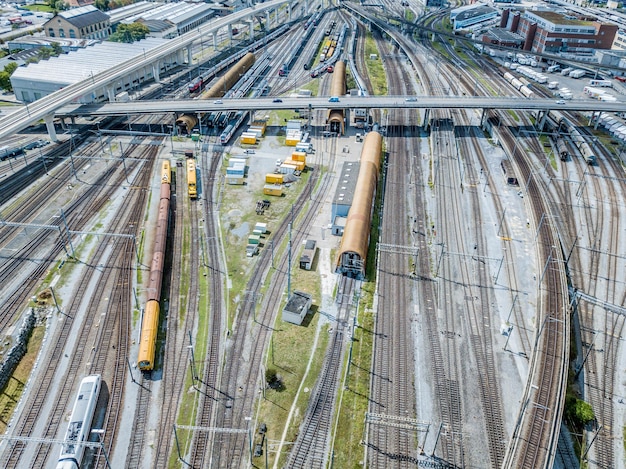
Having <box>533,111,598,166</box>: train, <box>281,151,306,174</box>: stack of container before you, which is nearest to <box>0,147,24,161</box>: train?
<box>281,151,306,174</box>: stack of container

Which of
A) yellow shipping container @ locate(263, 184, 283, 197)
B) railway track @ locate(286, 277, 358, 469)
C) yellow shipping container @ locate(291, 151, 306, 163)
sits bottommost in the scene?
railway track @ locate(286, 277, 358, 469)

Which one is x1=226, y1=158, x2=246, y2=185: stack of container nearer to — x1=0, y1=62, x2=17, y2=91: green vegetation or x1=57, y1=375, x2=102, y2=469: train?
x1=57, y1=375, x2=102, y2=469: train

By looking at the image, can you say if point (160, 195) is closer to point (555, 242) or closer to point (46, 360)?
point (46, 360)

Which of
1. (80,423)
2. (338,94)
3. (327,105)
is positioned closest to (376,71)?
(338,94)

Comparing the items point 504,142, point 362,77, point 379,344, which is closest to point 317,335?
point 379,344

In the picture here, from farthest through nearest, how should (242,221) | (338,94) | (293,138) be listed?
(338,94) → (293,138) → (242,221)

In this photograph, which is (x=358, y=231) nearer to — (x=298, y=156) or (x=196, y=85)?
(x=298, y=156)
